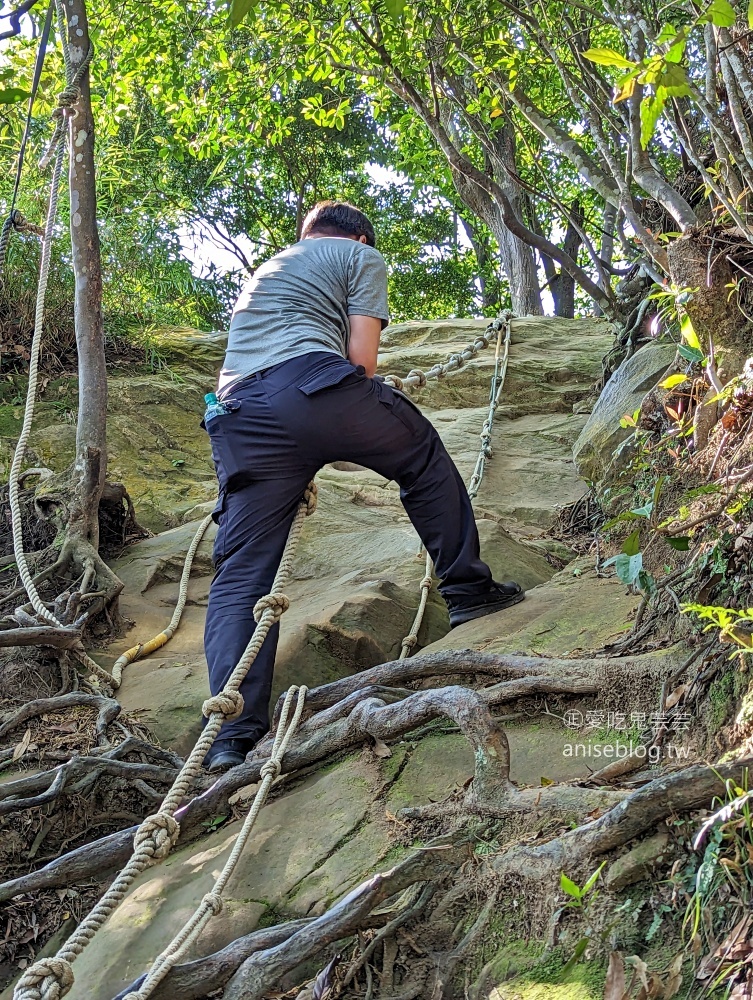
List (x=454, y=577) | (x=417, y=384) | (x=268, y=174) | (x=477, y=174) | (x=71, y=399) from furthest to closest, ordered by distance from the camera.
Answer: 1. (x=268, y=174)
2. (x=71, y=399)
3. (x=477, y=174)
4. (x=417, y=384)
5. (x=454, y=577)

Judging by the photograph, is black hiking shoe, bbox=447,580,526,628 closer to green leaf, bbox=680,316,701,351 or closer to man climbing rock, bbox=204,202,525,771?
man climbing rock, bbox=204,202,525,771

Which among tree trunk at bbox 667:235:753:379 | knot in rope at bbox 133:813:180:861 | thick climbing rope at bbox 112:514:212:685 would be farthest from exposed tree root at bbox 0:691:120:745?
tree trunk at bbox 667:235:753:379

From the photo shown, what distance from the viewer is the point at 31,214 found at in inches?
248

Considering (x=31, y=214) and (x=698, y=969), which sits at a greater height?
(x=31, y=214)

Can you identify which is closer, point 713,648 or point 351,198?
point 713,648

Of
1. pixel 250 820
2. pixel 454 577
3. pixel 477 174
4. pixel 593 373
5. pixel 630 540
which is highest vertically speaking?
pixel 477 174

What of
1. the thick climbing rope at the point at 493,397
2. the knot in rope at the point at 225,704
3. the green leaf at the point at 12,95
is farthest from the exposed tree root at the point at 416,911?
the thick climbing rope at the point at 493,397

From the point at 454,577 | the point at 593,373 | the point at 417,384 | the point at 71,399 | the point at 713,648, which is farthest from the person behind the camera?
the point at 593,373

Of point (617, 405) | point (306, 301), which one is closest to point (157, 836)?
point (306, 301)

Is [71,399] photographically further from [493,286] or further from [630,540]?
[493,286]

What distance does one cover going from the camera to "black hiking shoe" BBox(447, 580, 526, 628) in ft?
11.4

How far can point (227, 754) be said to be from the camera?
2723 mm

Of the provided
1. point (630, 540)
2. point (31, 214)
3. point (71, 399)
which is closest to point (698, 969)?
point (630, 540)

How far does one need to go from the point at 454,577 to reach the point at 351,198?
12.5 metres
